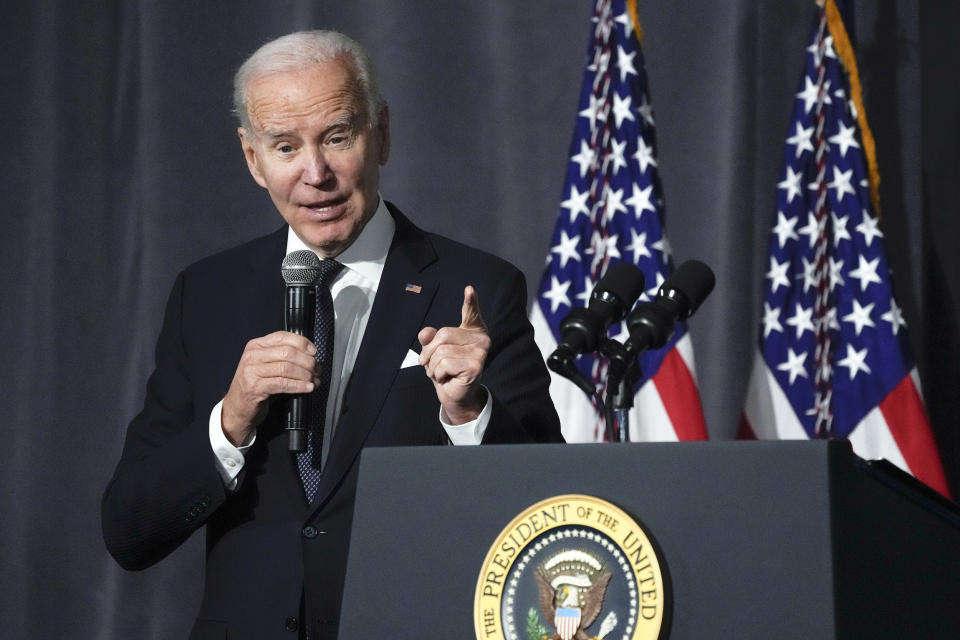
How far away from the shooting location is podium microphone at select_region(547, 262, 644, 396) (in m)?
1.93

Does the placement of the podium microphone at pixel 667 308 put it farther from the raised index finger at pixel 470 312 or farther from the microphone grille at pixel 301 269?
the microphone grille at pixel 301 269

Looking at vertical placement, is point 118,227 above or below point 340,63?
above

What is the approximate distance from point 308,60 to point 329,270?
1.26 feet

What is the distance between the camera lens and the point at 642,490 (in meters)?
1.16

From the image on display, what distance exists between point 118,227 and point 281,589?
2.53 metres

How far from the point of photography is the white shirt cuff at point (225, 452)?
6.24 feet

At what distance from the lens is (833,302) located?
374 cm

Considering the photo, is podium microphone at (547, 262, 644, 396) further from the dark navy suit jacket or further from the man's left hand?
the man's left hand

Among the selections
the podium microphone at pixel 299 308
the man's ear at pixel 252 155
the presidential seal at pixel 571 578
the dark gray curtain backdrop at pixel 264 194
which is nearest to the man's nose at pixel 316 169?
the man's ear at pixel 252 155

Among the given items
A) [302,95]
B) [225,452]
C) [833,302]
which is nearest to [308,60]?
[302,95]

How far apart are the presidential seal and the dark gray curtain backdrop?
9.65 feet

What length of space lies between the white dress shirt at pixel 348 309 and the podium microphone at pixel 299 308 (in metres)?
0.13

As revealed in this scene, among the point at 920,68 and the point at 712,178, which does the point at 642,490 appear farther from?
the point at 920,68

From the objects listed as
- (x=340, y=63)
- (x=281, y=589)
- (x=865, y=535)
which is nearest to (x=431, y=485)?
(x=865, y=535)
